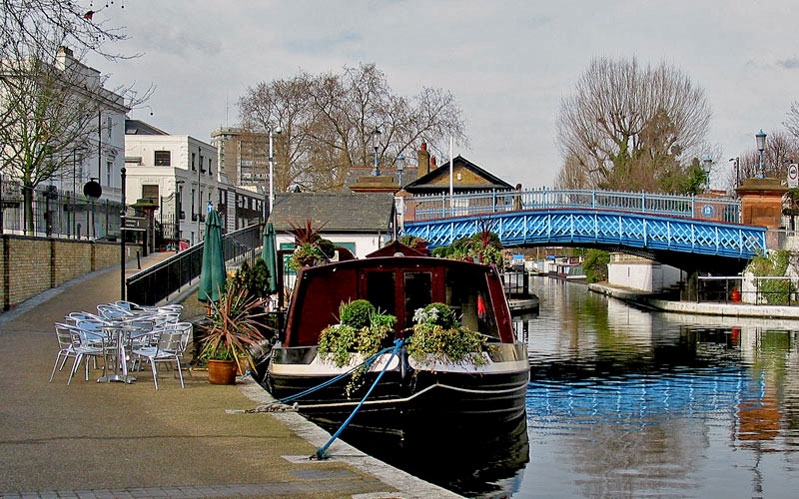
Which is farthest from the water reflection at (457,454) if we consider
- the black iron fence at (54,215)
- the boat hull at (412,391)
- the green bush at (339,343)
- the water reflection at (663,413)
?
the black iron fence at (54,215)

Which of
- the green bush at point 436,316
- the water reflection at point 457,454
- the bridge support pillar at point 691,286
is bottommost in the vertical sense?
the water reflection at point 457,454

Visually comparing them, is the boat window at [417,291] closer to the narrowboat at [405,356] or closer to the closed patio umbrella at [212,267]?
the narrowboat at [405,356]

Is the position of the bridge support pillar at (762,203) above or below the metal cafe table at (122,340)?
above

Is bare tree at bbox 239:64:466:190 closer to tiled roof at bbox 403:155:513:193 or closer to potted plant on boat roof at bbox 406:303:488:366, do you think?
tiled roof at bbox 403:155:513:193

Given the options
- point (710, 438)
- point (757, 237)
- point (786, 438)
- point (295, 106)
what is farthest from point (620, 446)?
point (295, 106)

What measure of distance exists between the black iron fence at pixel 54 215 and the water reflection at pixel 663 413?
15038mm

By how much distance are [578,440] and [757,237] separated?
3159cm

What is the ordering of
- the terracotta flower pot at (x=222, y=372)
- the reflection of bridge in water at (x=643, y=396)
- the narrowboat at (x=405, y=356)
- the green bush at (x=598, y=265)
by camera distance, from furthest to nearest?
the green bush at (x=598, y=265), the reflection of bridge in water at (x=643, y=396), the terracotta flower pot at (x=222, y=372), the narrowboat at (x=405, y=356)

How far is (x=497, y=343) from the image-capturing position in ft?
47.7

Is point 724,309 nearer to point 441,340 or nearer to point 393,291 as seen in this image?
point 393,291

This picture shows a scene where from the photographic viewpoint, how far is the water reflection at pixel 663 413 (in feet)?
38.0

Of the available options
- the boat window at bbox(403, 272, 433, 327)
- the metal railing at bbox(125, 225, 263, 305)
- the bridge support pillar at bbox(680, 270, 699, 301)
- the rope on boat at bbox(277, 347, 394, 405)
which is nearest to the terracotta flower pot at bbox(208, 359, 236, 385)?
the rope on boat at bbox(277, 347, 394, 405)

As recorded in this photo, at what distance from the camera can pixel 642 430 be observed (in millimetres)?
14938

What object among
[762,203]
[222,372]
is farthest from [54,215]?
[762,203]
